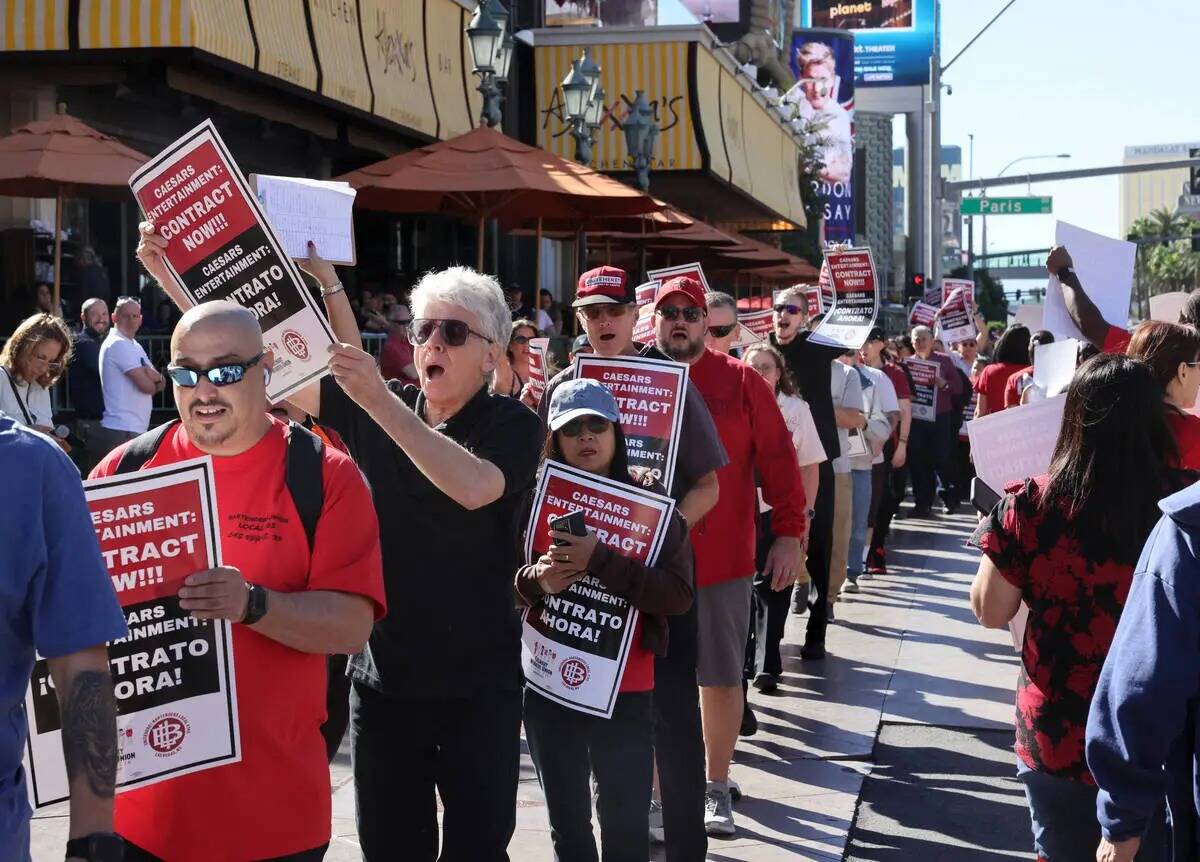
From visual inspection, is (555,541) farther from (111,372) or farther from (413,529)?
(111,372)

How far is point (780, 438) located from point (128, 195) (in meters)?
8.53

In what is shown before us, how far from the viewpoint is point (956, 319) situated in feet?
65.8

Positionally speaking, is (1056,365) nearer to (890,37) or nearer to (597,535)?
(597,535)

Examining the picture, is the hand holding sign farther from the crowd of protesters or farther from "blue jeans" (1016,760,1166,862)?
"blue jeans" (1016,760,1166,862)

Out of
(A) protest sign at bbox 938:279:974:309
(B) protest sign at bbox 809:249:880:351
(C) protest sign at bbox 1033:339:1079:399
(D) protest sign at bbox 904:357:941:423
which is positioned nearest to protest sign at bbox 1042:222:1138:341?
(C) protest sign at bbox 1033:339:1079:399

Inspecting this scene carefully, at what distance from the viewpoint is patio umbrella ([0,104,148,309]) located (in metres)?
11.1

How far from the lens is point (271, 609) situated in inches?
124

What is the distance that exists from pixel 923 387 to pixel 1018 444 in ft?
43.6

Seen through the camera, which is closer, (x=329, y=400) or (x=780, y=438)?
(x=329, y=400)

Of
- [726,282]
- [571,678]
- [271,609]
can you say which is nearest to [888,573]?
[571,678]

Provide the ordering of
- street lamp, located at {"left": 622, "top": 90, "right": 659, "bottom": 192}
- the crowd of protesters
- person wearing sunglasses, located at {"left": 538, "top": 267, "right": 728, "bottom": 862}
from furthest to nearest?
street lamp, located at {"left": 622, "top": 90, "right": 659, "bottom": 192} < person wearing sunglasses, located at {"left": 538, "top": 267, "right": 728, "bottom": 862} < the crowd of protesters

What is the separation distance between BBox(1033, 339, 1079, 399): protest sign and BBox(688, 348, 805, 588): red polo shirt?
99cm

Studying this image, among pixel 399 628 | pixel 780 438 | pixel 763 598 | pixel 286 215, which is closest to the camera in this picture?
pixel 399 628


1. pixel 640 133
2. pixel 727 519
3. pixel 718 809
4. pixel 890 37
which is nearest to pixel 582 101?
pixel 640 133
